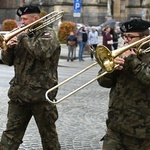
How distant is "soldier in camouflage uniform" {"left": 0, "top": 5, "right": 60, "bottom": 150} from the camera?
5.94m

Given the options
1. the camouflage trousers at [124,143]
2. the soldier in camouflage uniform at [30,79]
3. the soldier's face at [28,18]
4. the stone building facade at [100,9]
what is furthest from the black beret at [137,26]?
the stone building facade at [100,9]

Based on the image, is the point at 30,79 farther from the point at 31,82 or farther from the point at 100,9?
the point at 100,9

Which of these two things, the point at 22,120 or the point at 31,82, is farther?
the point at 22,120

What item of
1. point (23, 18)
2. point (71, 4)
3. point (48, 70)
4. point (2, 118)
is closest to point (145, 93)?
point (48, 70)

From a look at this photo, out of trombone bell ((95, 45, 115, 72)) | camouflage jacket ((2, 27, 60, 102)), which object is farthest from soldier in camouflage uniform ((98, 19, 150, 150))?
camouflage jacket ((2, 27, 60, 102))

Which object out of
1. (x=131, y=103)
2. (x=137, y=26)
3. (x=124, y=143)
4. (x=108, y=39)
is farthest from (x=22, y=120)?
(x=108, y=39)

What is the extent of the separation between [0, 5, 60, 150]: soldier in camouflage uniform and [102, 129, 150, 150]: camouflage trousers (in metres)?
1.31

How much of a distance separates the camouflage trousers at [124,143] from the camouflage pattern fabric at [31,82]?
131 cm

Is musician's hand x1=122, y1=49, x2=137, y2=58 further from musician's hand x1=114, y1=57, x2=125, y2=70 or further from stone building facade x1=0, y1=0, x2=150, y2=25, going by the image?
stone building facade x1=0, y1=0, x2=150, y2=25

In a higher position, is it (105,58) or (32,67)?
(105,58)

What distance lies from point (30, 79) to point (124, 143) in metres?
1.55

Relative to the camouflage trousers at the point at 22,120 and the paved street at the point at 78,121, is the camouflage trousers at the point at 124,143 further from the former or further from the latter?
the paved street at the point at 78,121

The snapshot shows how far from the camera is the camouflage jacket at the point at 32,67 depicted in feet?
19.4

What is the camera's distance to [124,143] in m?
4.91
